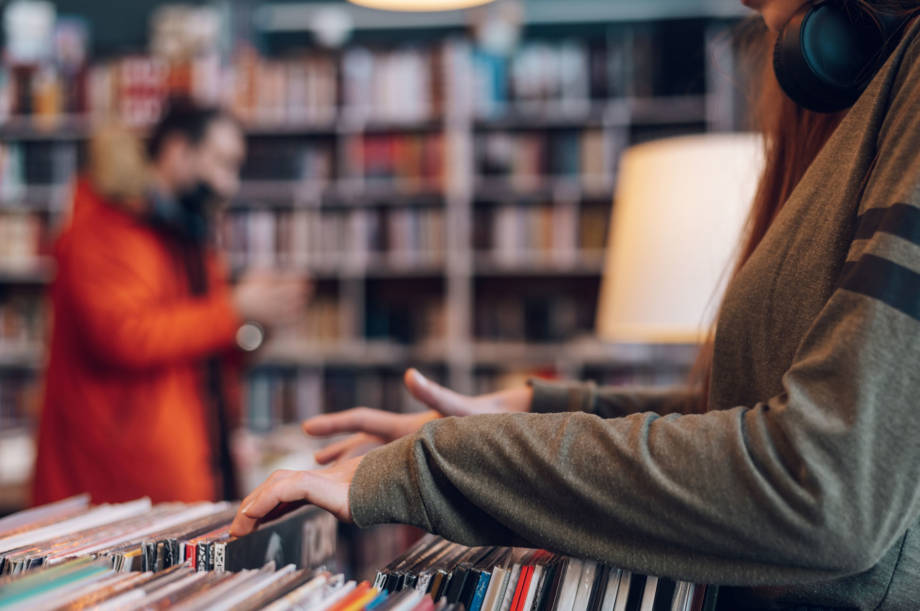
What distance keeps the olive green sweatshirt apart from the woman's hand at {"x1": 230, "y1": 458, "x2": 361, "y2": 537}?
15 mm

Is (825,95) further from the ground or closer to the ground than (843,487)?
further from the ground

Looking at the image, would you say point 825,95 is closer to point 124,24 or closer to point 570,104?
point 570,104

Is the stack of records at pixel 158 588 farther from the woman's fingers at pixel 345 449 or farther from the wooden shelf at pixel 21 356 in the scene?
the wooden shelf at pixel 21 356

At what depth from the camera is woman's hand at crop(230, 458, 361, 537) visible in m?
0.62

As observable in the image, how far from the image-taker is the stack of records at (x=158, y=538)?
0.63 metres

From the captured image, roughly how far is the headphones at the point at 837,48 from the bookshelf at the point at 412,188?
2845mm

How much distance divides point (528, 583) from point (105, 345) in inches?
61.9

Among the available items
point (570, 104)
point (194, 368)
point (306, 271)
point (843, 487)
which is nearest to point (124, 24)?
point (306, 271)

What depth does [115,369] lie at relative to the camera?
199cm

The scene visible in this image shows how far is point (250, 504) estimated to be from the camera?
2.07ft

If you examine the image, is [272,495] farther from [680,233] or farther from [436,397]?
[680,233]

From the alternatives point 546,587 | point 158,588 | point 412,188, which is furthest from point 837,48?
point 412,188

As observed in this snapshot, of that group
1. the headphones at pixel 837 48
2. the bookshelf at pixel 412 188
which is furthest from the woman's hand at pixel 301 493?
the bookshelf at pixel 412 188

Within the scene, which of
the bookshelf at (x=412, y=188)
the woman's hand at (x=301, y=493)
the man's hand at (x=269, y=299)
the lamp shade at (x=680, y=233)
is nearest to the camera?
the woman's hand at (x=301, y=493)
